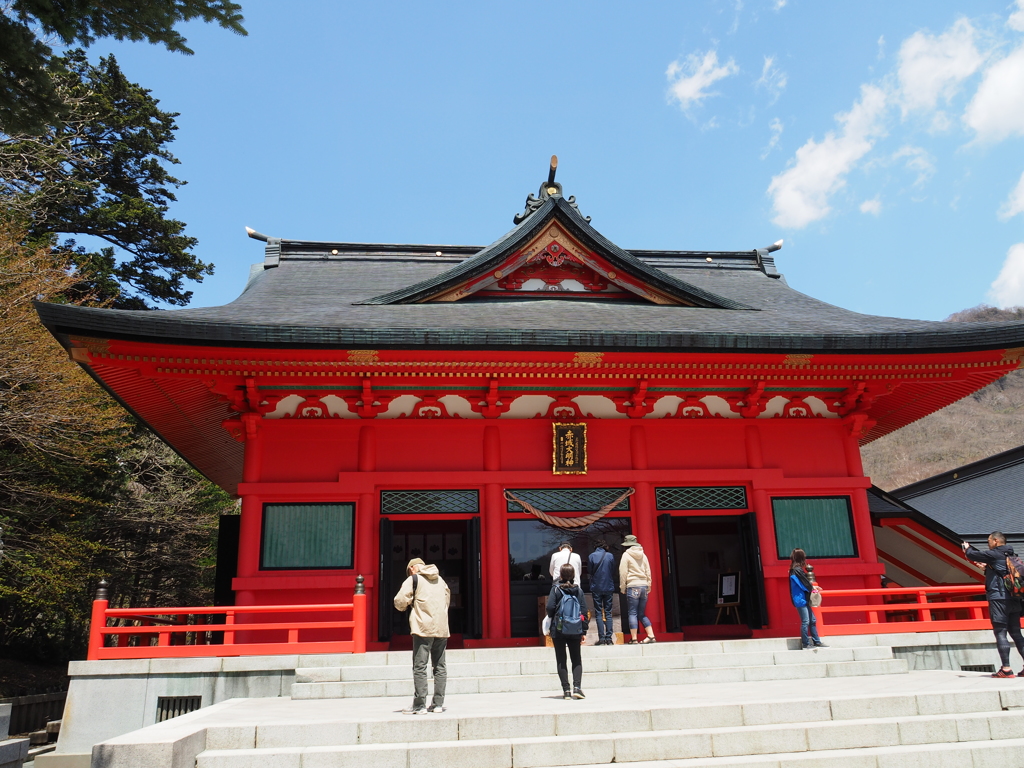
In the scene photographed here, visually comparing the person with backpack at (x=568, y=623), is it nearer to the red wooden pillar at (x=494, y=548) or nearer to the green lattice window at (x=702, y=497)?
the red wooden pillar at (x=494, y=548)

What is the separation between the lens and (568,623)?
717cm

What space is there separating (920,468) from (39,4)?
7316 cm

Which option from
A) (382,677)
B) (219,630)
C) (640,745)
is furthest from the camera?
(219,630)

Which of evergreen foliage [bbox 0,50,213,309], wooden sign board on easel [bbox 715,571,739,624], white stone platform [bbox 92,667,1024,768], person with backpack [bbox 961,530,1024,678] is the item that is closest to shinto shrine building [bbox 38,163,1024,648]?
wooden sign board on easel [bbox 715,571,739,624]

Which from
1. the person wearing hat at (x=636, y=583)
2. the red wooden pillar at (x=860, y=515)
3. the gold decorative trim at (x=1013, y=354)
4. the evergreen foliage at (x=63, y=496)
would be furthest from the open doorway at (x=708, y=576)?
the evergreen foliage at (x=63, y=496)

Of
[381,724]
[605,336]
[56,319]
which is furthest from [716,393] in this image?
[56,319]

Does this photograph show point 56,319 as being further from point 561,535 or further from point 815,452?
point 815,452

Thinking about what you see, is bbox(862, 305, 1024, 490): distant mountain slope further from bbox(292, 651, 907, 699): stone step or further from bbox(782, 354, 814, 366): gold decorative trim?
bbox(292, 651, 907, 699): stone step

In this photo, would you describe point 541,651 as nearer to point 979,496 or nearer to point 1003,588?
point 1003,588

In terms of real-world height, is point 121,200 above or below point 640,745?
above

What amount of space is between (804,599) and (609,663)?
293 cm

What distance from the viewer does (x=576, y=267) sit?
13.6 meters

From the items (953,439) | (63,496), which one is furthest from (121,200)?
(953,439)

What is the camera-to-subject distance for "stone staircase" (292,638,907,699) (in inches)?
332
